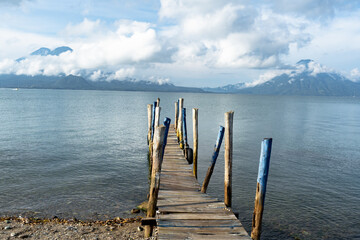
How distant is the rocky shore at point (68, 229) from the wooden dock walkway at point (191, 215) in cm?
184

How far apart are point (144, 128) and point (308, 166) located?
23870mm

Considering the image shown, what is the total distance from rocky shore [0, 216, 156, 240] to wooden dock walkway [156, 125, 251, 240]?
1.84 metres

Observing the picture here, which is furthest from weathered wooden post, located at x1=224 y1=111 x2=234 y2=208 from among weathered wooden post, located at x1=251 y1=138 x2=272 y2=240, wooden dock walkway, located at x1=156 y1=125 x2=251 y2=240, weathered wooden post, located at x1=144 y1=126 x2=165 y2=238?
weathered wooden post, located at x1=144 y1=126 x2=165 y2=238

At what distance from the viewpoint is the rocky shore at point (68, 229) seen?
10.2m

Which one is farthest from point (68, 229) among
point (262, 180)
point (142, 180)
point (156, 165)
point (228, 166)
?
point (262, 180)

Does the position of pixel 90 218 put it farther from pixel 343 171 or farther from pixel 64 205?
pixel 343 171

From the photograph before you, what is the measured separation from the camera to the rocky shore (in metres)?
10.2

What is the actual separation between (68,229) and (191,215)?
17.2 feet

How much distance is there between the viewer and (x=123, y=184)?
55.3ft

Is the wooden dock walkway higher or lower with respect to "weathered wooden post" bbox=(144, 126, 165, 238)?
lower

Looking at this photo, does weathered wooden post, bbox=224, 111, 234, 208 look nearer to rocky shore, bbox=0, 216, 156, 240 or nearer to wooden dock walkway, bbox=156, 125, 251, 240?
wooden dock walkway, bbox=156, 125, 251, 240

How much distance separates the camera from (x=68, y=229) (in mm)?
10672

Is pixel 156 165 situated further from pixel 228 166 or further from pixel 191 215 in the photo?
pixel 228 166

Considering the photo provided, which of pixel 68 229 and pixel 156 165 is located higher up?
pixel 156 165
